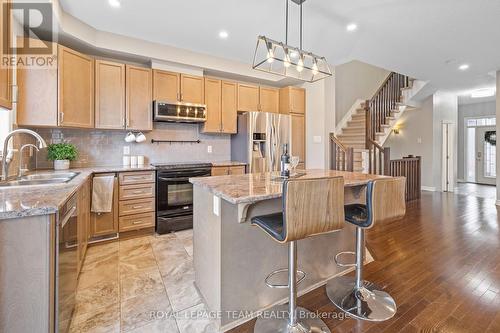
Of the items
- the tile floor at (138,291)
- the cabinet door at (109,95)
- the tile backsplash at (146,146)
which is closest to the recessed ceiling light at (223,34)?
the cabinet door at (109,95)

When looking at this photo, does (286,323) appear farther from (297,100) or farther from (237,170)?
(297,100)

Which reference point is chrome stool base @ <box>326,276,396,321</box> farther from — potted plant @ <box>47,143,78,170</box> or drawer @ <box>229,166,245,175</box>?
potted plant @ <box>47,143,78,170</box>

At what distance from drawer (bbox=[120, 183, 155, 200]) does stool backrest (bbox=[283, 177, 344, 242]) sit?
262 centimetres

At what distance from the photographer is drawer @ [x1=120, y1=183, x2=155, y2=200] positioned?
3259mm

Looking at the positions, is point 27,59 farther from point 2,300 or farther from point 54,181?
point 2,300

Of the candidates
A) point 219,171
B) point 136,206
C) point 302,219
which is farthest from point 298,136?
point 302,219

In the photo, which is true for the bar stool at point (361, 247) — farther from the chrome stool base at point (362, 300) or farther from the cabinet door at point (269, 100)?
the cabinet door at point (269, 100)

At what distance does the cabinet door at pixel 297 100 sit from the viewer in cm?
473

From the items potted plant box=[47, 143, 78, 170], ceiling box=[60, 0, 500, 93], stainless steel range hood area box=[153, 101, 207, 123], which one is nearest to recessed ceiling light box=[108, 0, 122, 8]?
ceiling box=[60, 0, 500, 93]

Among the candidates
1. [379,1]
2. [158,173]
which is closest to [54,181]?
[158,173]

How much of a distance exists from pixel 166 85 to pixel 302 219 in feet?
10.9

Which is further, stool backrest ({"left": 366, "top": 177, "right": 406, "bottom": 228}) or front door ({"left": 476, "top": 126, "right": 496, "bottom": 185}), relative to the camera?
front door ({"left": 476, "top": 126, "right": 496, "bottom": 185})

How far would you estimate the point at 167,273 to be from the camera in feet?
7.93

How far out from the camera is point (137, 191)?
11.0 ft
